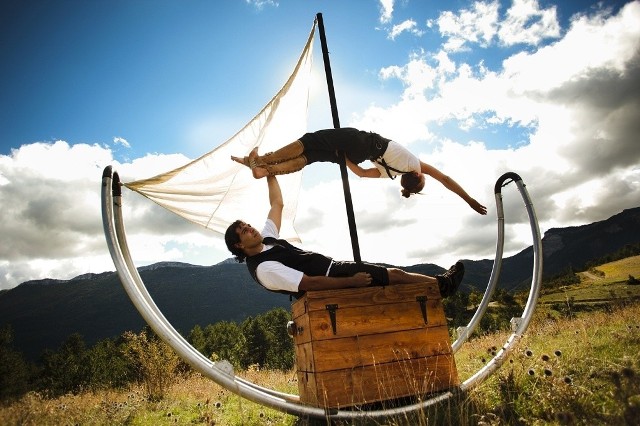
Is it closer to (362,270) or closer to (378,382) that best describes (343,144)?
(362,270)

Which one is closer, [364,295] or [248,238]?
[364,295]

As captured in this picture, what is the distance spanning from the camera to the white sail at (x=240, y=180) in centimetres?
477

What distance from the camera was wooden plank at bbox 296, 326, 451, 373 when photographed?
11.1 ft

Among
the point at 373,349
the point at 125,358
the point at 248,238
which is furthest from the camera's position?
the point at 125,358

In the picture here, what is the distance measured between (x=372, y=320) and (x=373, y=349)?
27cm

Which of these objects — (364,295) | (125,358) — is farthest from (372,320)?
(125,358)

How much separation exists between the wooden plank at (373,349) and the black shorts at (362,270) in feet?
1.89

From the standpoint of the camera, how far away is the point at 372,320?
3.62 metres

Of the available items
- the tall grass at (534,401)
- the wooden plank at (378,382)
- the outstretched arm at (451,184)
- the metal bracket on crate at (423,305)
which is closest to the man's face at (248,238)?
the wooden plank at (378,382)

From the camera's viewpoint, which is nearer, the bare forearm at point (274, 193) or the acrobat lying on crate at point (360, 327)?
the acrobat lying on crate at point (360, 327)

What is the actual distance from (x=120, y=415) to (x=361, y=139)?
583 centimetres

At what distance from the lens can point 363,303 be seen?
12.0 ft

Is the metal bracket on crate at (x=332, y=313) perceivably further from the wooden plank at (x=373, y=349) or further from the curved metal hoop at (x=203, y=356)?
the curved metal hoop at (x=203, y=356)

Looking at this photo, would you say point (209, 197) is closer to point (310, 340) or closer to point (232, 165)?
point (232, 165)
